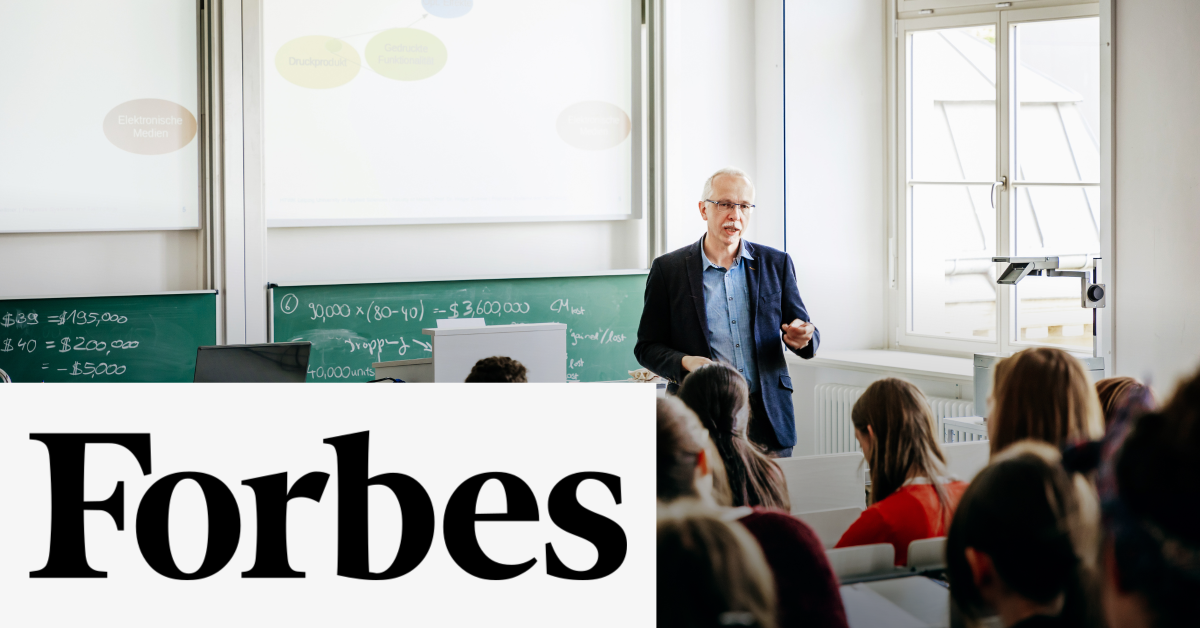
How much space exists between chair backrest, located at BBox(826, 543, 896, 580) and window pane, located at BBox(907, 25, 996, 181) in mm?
3186

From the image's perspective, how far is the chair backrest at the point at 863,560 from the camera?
136 centimetres

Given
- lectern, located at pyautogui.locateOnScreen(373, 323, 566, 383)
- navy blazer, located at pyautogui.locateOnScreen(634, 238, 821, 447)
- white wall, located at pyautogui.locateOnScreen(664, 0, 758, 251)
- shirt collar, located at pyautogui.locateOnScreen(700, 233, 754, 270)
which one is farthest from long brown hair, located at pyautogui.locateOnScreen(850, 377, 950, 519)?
white wall, located at pyautogui.locateOnScreen(664, 0, 758, 251)

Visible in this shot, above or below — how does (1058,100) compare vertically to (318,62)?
below

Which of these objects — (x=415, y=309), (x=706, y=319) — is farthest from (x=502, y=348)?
(x=415, y=309)

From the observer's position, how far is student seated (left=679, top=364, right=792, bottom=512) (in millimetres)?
1457

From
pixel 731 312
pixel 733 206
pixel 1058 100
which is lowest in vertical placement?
pixel 731 312

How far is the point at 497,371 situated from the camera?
2.21m

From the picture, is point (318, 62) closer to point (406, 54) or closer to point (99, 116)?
point (406, 54)

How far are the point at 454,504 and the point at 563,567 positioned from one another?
0.17 m

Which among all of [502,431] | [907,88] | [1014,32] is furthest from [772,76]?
[502,431]

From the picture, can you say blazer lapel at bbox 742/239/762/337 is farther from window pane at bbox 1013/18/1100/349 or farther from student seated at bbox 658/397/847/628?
window pane at bbox 1013/18/1100/349

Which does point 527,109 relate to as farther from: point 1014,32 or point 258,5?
point 1014,32

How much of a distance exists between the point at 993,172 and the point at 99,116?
395 cm

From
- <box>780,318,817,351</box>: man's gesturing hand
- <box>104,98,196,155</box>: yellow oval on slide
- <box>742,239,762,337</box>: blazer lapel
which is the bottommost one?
<box>780,318,817,351</box>: man's gesturing hand
